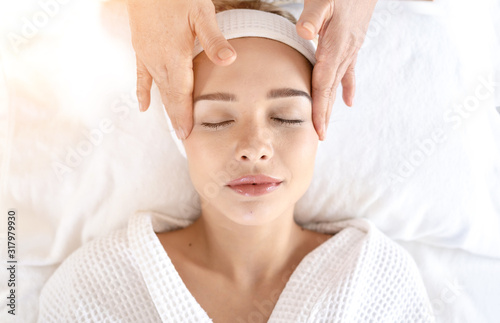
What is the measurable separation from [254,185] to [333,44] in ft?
1.24

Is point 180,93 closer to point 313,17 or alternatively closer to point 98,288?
point 313,17

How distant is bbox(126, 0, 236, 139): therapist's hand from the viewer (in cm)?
104

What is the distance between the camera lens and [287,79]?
1125 millimetres

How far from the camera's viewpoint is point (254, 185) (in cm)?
112

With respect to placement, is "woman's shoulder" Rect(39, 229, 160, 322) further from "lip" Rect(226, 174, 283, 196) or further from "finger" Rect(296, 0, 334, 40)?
"finger" Rect(296, 0, 334, 40)

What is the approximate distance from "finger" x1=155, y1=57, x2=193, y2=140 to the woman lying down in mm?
25

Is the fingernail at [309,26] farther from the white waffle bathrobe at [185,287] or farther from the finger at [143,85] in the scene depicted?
the white waffle bathrobe at [185,287]

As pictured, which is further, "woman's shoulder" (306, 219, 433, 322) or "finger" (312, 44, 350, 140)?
"woman's shoulder" (306, 219, 433, 322)

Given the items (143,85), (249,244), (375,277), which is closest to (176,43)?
(143,85)

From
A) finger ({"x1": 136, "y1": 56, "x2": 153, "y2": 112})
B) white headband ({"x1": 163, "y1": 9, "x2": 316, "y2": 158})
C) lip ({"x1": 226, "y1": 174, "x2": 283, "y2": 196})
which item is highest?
white headband ({"x1": 163, "y1": 9, "x2": 316, "y2": 158})

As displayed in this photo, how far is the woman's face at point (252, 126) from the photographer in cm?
109

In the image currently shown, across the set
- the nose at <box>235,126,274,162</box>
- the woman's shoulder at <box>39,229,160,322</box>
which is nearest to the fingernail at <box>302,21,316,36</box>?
the nose at <box>235,126,274,162</box>

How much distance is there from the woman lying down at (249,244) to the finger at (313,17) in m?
0.11

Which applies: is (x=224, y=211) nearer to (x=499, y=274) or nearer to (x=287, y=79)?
(x=287, y=79)
